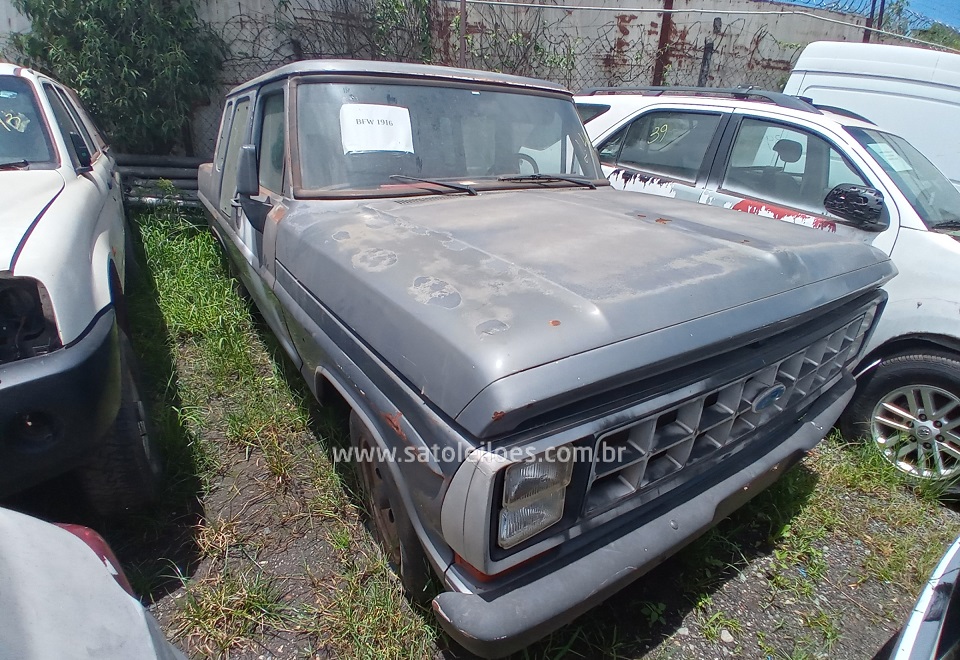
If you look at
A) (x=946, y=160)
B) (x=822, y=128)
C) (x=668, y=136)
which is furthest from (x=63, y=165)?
(x=946, y=160)

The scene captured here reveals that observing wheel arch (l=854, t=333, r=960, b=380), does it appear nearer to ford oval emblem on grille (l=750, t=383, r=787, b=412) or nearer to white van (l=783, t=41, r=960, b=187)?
ford oval emblem on grille (l=750, t=383, r=787, b=412)

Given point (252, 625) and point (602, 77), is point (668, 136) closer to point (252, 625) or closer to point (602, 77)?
point (252, 625)

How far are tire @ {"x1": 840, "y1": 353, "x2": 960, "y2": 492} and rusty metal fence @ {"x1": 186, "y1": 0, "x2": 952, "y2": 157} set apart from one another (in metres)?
5.81

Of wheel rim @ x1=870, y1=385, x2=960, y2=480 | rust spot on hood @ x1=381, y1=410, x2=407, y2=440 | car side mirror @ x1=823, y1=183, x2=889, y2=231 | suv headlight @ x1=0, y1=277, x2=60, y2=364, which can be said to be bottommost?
wheel rim @ x1=870, y1=385, x2=960, y2=480

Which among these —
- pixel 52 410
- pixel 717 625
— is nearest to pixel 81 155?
pixel 52 410

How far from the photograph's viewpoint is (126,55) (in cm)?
602

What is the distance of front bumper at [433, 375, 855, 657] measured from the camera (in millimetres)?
1347

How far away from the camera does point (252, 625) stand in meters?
1.97

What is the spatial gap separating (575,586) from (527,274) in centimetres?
85

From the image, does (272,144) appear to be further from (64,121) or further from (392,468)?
(392,468)

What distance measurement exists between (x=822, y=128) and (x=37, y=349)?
156 inches

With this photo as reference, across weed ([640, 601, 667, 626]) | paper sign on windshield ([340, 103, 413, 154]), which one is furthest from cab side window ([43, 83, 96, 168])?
weed ([640, 601, 667, 626])

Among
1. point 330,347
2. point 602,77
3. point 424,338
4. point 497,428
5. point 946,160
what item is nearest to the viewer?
point 497,428

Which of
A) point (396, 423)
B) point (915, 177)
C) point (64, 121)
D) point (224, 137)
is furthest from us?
point (224, 137)
